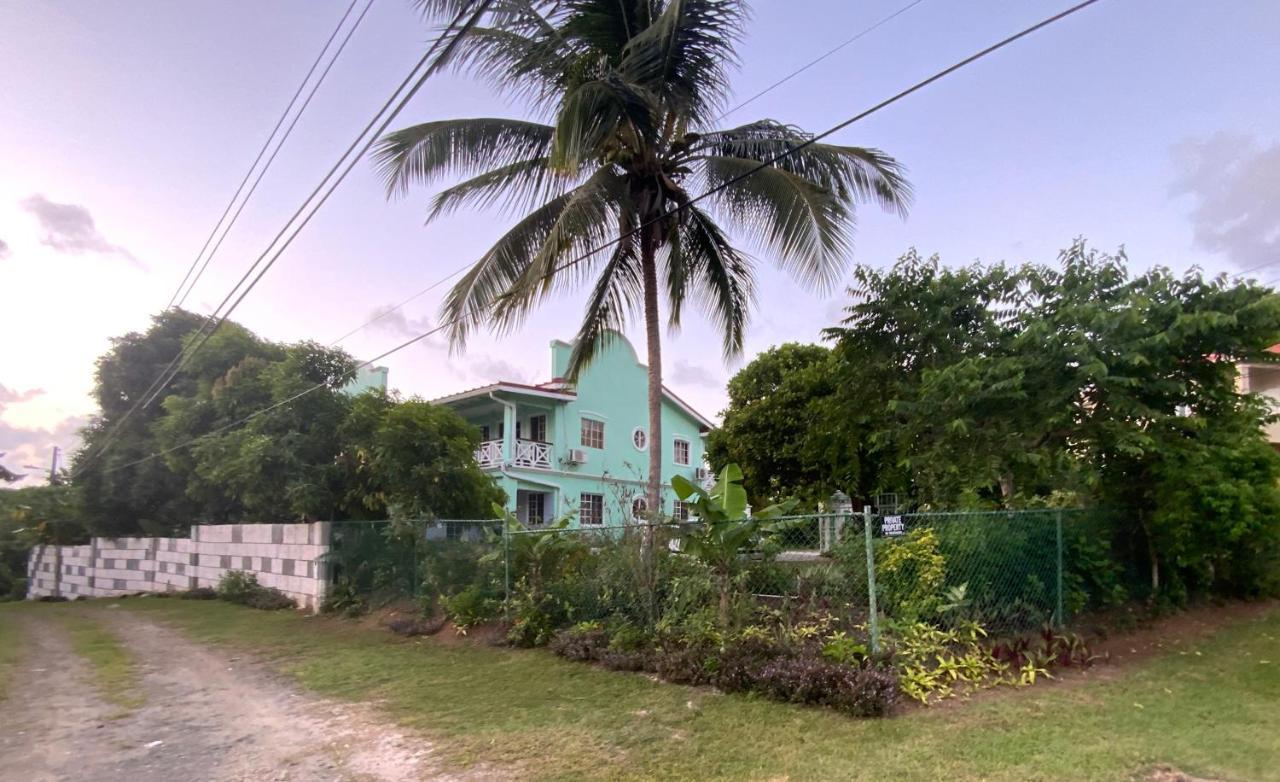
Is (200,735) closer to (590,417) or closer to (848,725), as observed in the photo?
(848,725)

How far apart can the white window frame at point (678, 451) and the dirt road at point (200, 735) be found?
64.4ft

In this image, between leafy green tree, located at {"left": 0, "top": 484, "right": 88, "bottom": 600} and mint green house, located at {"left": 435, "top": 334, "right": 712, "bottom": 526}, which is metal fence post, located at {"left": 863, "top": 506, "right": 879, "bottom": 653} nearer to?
mint green house, located at {"left": 435, "top": 334, "right": 712, "bottom": 526}

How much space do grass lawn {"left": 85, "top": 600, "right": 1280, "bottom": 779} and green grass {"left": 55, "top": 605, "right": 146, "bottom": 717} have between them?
170cm

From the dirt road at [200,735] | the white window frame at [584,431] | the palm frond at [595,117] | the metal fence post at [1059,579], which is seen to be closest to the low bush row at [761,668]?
the dirt road at [200,735]

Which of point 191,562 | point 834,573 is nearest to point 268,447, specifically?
point 191,562

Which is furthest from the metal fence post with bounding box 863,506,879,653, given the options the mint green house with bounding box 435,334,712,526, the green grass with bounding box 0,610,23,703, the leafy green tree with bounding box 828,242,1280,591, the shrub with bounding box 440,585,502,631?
the mint green house with bounding box 435,334,712,526

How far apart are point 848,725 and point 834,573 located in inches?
65.4

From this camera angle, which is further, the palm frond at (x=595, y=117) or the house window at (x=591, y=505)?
the house window at (x=591, y=505)

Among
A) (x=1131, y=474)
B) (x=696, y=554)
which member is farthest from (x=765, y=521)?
(x=1131, y=474)

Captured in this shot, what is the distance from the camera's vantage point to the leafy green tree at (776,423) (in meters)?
17.5

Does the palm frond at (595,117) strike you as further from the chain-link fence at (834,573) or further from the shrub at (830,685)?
the shrub at (830,685)

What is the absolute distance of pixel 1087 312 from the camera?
26.3 feet

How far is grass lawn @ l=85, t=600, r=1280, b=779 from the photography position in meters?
4.96

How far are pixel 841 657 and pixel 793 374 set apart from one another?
1213cm
